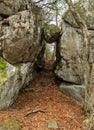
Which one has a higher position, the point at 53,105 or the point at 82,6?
the point at 82,6

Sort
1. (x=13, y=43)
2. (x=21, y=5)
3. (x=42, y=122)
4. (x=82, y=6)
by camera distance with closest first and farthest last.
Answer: (x=42, y=122)
(x=13, y=43)
(x=21, y=5)
(x=82, y=6)

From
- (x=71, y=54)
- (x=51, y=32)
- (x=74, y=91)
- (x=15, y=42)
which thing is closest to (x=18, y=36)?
(x=15, y=42)

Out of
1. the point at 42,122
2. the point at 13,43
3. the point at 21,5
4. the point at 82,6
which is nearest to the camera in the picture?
the point at 42,122

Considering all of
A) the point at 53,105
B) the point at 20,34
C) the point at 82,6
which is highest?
the point at 82,6

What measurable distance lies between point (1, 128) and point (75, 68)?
572 centimetres

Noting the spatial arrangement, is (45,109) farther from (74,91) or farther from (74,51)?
(74,51)

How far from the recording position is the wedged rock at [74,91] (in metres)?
13.7

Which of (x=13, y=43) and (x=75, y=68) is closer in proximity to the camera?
(x=13, y=43)

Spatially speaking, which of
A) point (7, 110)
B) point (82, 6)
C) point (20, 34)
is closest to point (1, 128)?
point (7, 110)

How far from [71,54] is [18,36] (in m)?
3.13

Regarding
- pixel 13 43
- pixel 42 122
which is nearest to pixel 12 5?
pixel 13 43

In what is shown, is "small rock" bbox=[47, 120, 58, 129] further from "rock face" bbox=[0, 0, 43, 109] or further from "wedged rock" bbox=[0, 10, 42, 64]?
"wedged rock" bbox=[0, 10, 42, 64]

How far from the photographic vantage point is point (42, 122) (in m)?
10.6

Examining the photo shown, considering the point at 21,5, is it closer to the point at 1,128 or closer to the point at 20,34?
the point at 20,34
